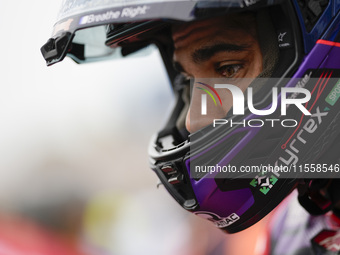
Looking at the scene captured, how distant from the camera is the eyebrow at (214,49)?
95cm

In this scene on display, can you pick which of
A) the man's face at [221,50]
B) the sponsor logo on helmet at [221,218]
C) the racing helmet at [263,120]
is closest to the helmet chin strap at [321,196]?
the racing helmet at [263,120]

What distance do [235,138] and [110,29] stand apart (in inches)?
16.9

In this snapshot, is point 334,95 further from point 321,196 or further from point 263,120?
point 321,196

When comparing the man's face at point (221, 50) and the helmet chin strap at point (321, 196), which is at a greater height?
the man's face at point (221, 50)

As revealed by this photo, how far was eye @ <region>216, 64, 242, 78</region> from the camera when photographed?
3.20ft

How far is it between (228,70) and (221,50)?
5cm

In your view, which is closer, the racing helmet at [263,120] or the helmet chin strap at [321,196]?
the racing helmet at [263,120]

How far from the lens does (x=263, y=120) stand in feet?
2.93

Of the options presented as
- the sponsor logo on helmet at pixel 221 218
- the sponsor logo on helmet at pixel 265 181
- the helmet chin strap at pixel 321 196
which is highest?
the sponsor logo on helmet at pixel 265 181

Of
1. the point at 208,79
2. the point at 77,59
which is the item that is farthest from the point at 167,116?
the point at 208,79

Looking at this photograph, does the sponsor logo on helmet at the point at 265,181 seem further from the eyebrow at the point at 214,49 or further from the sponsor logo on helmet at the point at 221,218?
the eyebrow at the point at 214,49

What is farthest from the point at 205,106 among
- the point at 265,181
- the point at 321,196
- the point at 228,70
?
the point at 321,196

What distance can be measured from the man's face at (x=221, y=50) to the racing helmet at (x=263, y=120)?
1.1 inches

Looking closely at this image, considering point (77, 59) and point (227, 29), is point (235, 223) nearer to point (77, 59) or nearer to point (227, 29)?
point (227, 29)
